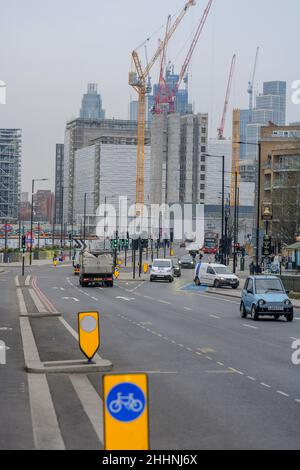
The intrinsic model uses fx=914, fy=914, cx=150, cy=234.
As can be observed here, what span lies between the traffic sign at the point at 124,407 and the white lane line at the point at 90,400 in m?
2.64

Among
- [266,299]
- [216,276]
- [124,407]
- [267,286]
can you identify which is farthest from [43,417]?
[216,276]

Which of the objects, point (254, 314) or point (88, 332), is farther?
point (254, 314)

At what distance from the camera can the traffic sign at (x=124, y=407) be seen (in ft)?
30.5

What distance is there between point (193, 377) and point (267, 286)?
60.2ft

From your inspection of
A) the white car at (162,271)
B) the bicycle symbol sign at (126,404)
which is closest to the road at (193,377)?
the bicycle symbol sign at (126,404)

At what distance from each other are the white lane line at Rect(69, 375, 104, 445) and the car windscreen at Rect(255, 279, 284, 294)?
1863 cm

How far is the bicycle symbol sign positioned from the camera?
9305 millimetres

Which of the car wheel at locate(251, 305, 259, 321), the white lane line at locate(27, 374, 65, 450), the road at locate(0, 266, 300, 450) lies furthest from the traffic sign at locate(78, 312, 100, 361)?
the car wheel at locate(251, 305, 259, 321)

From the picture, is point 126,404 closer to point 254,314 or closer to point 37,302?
point 254,314

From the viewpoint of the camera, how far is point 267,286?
36.4 metres

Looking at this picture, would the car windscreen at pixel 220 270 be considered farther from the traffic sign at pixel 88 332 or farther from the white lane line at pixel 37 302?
the traffic sign at pixel 88 332

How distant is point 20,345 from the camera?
78.9 ft
